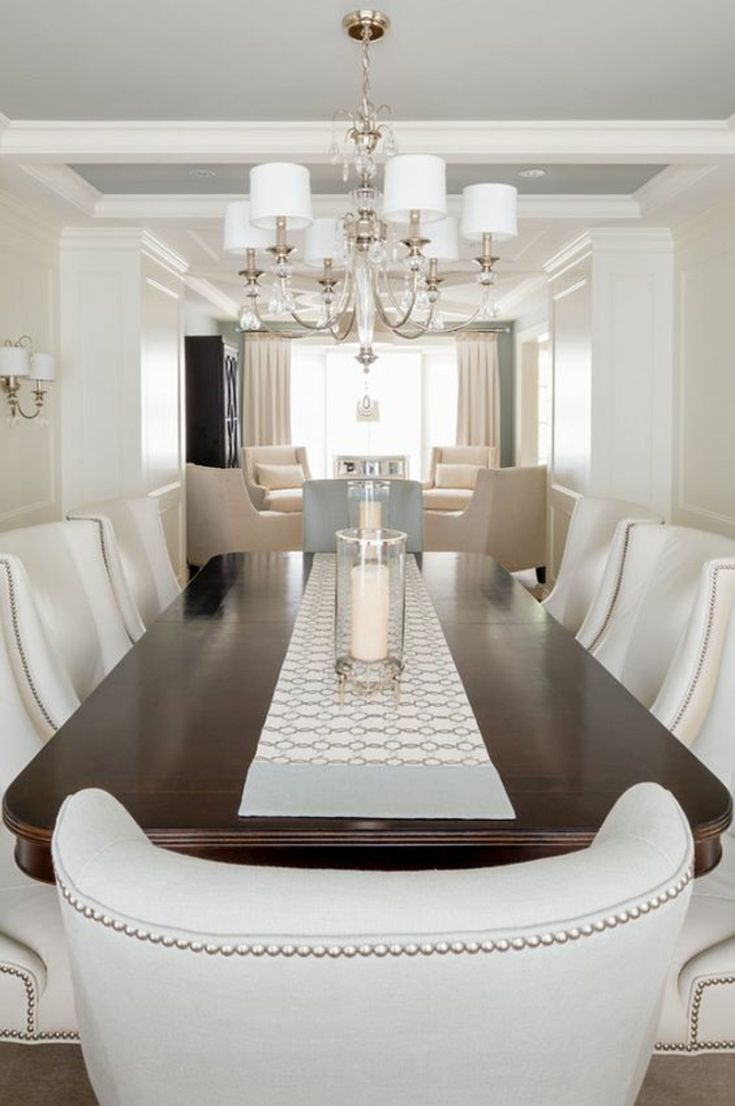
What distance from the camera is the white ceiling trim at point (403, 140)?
3.74m

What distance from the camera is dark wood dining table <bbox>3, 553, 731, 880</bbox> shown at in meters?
1.16

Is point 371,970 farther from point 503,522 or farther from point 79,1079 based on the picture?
point 503,522

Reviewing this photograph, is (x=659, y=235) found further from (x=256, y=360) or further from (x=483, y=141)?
(x=256, y=360)

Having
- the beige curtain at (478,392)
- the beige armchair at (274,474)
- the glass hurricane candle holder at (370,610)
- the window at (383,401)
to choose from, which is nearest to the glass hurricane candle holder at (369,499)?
the glass hurricane candle holder at (370,610)

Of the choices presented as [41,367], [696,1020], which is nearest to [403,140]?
[41,367]

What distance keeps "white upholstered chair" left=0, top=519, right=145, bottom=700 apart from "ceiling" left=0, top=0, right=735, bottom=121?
1494mm

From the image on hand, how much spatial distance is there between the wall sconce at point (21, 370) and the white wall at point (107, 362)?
1.81 feet

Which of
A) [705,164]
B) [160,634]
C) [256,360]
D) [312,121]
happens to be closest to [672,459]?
[705,164]

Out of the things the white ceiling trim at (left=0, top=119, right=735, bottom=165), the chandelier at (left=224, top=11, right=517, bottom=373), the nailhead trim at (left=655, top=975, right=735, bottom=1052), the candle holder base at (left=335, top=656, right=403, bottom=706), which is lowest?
the nailhead trim at (left=655, top=975, right=735, bottom=1052)

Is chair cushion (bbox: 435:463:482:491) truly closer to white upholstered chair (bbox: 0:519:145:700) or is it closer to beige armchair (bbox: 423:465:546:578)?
beige armchair (bbox: 423:465:546:578)

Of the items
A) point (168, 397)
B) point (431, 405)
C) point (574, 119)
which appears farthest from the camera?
point (431, 405)

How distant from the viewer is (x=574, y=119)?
3721mm

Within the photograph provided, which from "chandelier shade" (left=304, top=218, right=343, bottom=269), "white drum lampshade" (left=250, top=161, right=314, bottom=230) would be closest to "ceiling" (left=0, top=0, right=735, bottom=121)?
"chandelier shade" (left=304, top=218, right=343, bottom=269)

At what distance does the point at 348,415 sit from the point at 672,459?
650cm
